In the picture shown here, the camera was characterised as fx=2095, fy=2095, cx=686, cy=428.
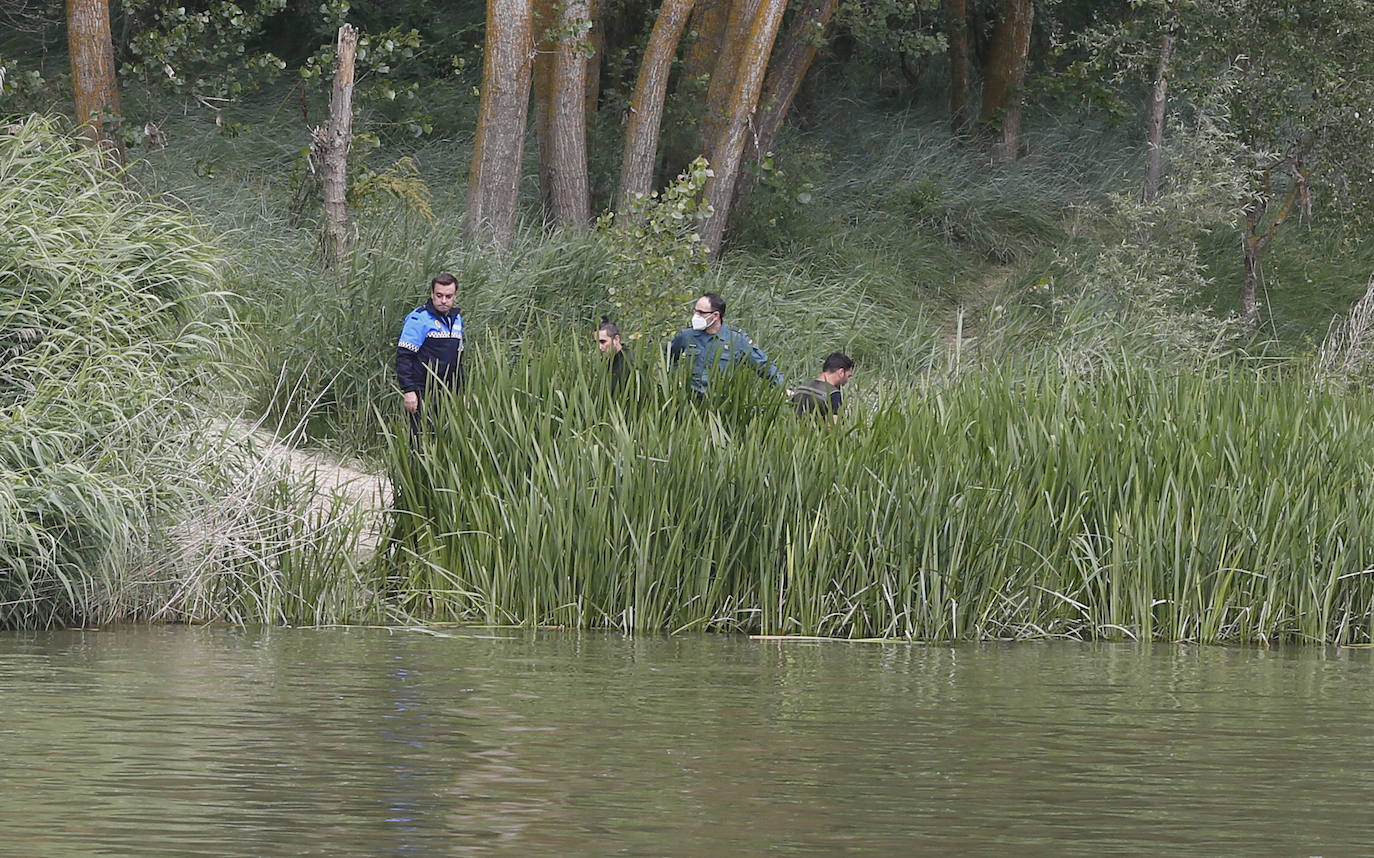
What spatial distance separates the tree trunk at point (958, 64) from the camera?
77.8 feet

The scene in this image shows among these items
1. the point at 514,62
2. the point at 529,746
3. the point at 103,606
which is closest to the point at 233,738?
the point at 529,746

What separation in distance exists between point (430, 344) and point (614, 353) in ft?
4.51

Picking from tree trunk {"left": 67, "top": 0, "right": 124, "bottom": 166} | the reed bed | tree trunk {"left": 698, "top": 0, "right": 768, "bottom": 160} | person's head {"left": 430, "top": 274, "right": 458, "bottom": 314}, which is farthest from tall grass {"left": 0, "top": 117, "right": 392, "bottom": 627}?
tree trunk {"left": 698, "top": 0, "right": 768, "bottom": 160}

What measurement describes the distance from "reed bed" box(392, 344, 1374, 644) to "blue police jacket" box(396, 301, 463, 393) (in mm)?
1221

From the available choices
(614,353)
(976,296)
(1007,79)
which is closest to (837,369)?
(614,353)

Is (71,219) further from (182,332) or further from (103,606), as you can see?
(103,606)

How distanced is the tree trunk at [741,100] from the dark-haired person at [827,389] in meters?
6.06

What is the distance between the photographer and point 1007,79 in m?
24.5

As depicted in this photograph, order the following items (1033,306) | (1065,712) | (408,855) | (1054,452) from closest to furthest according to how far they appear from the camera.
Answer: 1. (408,855)
2. (1065,712)
3. (1054,452)
4. (1033,306)

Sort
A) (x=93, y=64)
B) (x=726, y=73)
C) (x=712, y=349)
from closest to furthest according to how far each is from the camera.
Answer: (x=712, y=349) < (x=93, y=64) < (x=726, y=73)

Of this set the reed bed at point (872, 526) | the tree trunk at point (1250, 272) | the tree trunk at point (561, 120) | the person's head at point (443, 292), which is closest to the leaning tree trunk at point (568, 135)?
the tree trunk at point (561, 120)

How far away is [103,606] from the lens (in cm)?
1015

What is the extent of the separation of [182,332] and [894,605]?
4.11 m

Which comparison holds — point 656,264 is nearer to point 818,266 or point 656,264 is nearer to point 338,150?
point 338,150
